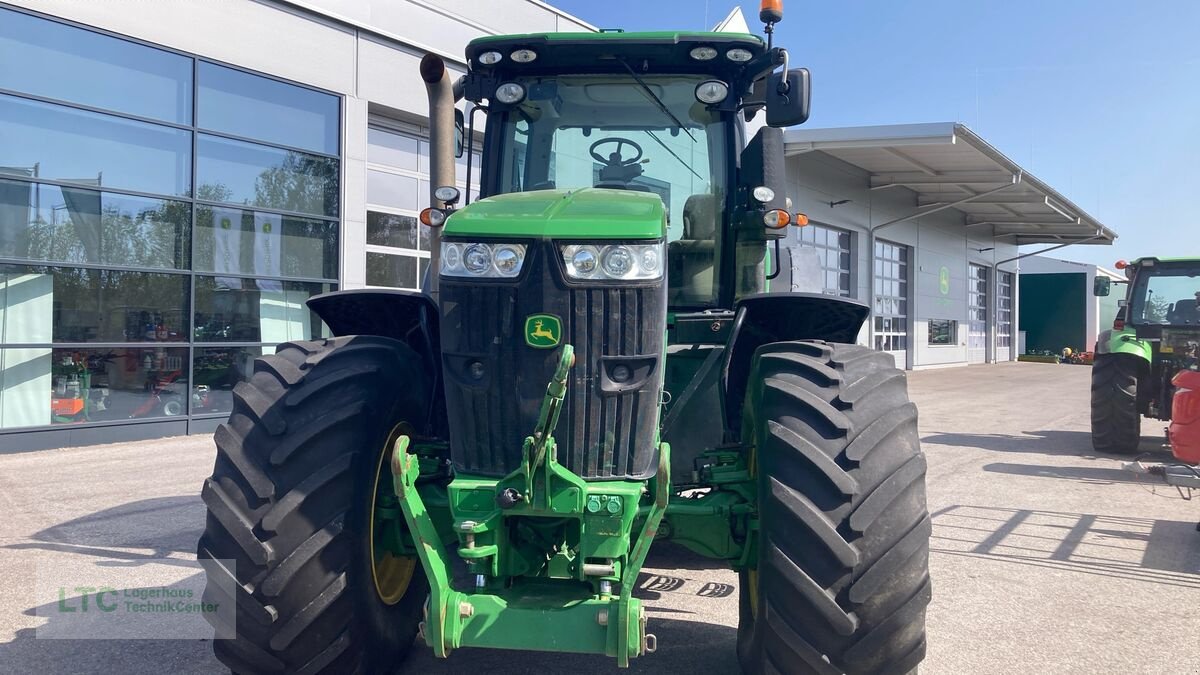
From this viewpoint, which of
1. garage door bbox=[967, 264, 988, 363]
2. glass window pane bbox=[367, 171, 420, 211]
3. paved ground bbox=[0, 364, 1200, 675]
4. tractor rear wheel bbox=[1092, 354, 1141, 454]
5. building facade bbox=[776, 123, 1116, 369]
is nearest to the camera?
paved ground bbox=[0, 364, 1200, 675]

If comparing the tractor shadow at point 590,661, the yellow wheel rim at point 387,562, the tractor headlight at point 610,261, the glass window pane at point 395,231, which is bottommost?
the tractor shadow at point 590,661

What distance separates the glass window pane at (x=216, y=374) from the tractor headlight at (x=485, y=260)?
8949 mm

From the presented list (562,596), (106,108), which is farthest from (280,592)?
(106,108)

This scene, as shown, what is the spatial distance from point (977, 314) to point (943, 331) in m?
5.52

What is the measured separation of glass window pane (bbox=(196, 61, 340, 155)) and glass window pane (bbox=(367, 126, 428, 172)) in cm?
85

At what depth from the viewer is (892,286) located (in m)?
25.7

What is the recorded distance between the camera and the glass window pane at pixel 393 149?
13.0 metres

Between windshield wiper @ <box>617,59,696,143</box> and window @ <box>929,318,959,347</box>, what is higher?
windshield wiper @ <box>617,59,696,143</box>

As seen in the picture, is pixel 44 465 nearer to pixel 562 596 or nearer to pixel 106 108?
pixel 106 108

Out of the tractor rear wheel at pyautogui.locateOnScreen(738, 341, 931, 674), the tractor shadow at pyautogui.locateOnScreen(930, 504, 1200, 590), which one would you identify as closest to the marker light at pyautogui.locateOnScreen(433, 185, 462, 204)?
the tractor rear wheel at pyautogui.locateOnScreen(738, 341, 931, 674)

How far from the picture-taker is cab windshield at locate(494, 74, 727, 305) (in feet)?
13.2

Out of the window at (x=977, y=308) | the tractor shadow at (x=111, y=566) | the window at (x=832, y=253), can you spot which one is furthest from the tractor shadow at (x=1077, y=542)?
the window at (x=977, y=308)

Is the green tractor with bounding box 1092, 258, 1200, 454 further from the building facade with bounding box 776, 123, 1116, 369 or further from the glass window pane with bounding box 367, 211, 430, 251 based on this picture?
the glass window pane with bounding box 367, 211, 430, 251

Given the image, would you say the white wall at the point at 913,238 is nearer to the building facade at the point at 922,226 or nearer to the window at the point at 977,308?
the building facade at the point at 922,226
